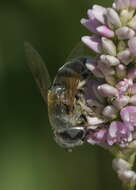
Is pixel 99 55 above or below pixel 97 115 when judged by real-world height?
above

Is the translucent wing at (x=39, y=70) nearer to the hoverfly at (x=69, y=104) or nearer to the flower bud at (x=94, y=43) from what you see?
the hoverfly at (x=69, y=104)

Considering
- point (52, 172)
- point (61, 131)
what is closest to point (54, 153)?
Result: point (52, 172)

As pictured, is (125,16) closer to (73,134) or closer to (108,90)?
(108,90)

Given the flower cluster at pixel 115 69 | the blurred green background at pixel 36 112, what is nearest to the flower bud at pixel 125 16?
the flower cluster at pixel 115 69

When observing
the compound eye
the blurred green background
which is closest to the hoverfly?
the compound eye

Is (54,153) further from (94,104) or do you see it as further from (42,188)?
(94,104)

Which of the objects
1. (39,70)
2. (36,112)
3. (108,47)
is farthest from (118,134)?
(36,112)
